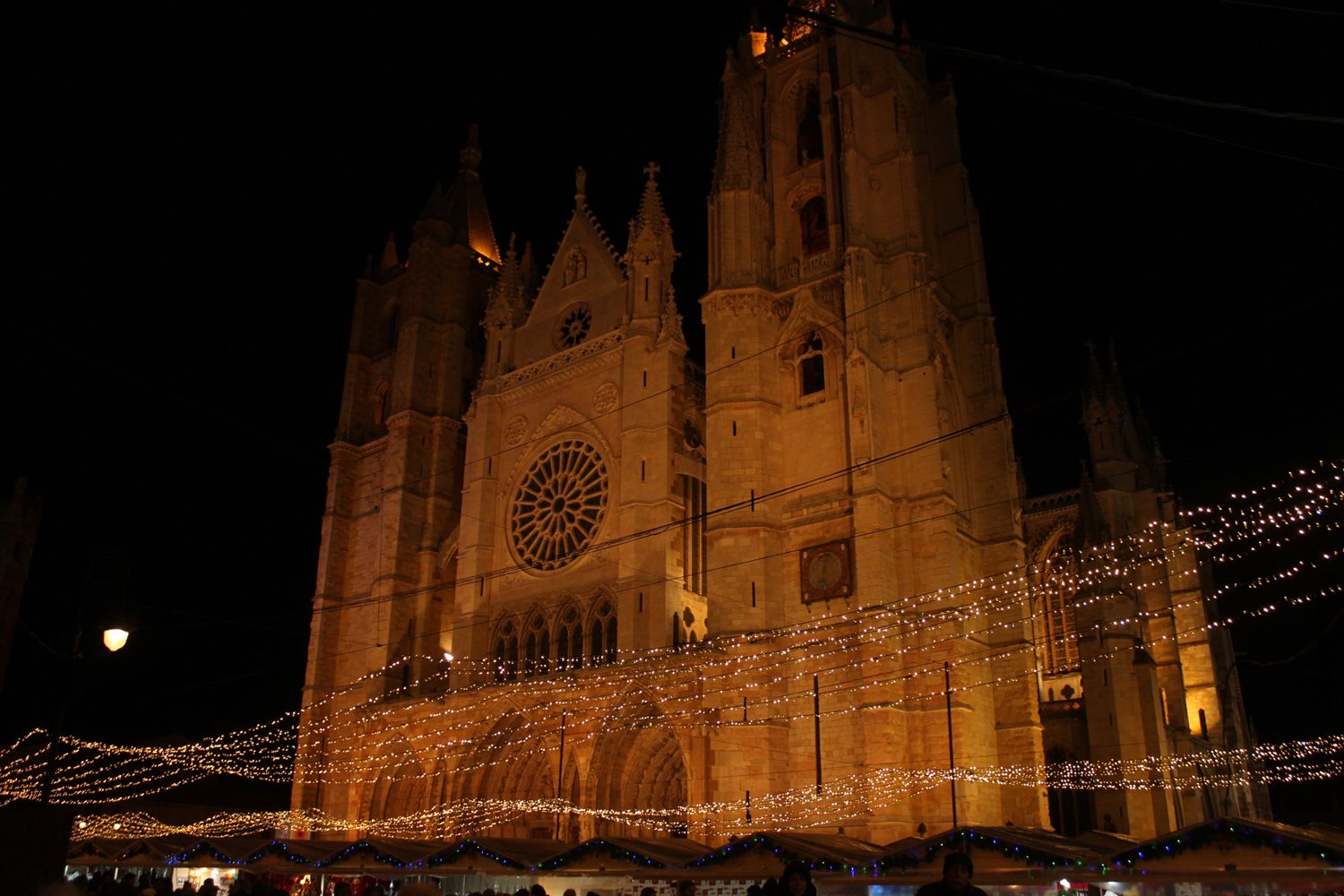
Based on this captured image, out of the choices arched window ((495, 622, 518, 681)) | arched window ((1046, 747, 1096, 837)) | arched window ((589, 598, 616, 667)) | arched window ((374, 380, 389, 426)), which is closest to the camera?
arched window ((589, 598, 616, 667))

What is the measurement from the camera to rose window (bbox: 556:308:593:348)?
33906 mm

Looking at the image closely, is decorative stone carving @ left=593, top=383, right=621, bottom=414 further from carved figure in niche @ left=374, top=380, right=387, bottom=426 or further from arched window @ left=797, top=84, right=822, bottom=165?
carved figure in niche @ left=374, top=380, right=387, bottom=426

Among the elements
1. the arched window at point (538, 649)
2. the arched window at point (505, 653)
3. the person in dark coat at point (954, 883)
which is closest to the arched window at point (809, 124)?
the arched window at point (538, 649)

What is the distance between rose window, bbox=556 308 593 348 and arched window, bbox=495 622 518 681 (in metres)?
9.10

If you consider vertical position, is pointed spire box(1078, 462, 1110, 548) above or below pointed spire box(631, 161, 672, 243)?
below

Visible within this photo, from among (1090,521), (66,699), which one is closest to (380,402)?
(1090,521)

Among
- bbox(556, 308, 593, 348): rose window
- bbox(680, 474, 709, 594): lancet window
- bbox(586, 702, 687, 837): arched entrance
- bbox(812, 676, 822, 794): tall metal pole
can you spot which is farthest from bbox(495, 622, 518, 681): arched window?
bbox(812, 676, 822, 794): tall metal pole

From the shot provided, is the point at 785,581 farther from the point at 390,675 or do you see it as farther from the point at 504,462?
the point at 390,675

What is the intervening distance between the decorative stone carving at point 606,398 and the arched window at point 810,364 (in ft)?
19.7

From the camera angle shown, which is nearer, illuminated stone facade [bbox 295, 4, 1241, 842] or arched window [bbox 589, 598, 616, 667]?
illuminated stone facade [bbox 295, 4, 1241, 842]

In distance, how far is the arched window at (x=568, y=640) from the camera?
97.3 feet

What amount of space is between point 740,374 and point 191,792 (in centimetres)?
3141

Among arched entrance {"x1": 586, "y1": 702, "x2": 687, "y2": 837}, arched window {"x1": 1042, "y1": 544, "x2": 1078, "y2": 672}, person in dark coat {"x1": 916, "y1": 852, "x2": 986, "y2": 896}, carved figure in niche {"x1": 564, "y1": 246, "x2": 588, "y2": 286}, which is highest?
carved figure in niche {"x1": 564, "y1": 246, "x2": 588, "y2": 286}

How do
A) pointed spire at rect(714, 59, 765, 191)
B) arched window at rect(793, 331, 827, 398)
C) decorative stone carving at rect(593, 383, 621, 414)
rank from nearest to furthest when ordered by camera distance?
1. arched window at rect(793, 331, 827, 398)
2. pointed spire at rect(714, 59, 765, 191)
3. decorative stone carving at rect(593, 383, 621, 414)
